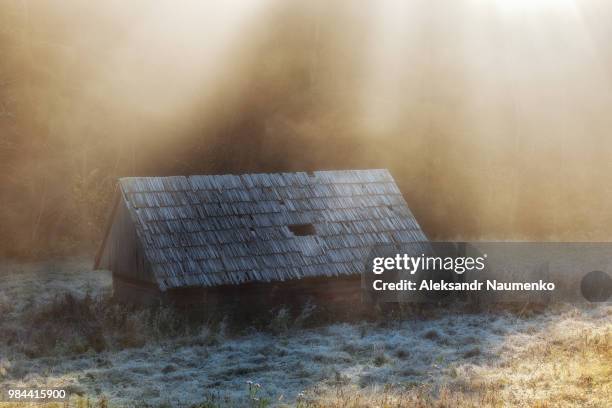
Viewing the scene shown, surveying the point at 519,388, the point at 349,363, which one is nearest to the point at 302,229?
the point at 349,363

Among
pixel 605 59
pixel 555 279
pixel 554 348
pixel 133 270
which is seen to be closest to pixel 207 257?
pixel 133 270

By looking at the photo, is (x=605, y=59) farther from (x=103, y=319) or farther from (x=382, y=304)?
(x=103, y=319)

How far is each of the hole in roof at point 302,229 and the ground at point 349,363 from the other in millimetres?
2522

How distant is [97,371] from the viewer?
16.5 metres

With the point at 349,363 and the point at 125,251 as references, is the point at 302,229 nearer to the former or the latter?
the point at 125,251

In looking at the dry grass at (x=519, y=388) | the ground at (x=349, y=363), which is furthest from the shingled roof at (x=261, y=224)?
the dry grass at (x=519, y=388)

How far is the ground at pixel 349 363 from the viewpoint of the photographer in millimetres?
14250

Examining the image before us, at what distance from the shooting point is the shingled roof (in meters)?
20.7

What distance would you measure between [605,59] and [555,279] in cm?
3456

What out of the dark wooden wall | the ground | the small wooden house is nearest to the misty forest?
the dark wooden wall

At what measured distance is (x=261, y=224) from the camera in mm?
22047

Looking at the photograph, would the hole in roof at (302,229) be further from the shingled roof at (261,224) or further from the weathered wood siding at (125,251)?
the weathered wood siding at (125,251)

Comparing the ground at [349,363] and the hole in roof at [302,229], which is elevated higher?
the hole in roof at [302,229]

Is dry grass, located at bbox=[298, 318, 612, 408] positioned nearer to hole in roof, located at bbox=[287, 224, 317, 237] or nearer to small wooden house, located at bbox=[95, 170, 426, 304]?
small wooden house, located at bbox=[95, 170, 426, 304]
